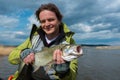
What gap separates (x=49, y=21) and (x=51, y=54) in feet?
3.39

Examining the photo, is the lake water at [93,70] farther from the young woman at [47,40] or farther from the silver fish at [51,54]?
the silver fish at [51,54]

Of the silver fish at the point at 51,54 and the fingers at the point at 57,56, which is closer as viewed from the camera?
the silver fish at the point at 51,54

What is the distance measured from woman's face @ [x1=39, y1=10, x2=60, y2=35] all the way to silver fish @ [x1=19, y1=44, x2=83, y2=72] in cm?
78

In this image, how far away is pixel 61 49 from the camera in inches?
216

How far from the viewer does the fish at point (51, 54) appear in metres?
5.24

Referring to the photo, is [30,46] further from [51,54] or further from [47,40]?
[51,54]

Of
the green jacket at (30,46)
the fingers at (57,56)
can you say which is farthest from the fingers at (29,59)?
the fingers at (57,56)

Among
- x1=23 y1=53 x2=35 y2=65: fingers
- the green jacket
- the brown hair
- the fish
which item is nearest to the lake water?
the green jacket

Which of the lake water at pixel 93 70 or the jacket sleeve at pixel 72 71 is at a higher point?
the jacket sleeve at pixel 72 71

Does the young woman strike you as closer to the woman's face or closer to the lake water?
the woman's face

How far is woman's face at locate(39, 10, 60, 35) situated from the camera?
636 cm

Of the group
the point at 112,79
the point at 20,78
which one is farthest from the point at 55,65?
the point at 112,79

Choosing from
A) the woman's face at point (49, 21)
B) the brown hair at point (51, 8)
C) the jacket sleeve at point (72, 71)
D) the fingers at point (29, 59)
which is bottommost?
the jacket sleeve at point (72, 71)

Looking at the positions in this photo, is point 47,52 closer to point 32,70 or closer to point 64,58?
point 64,58
